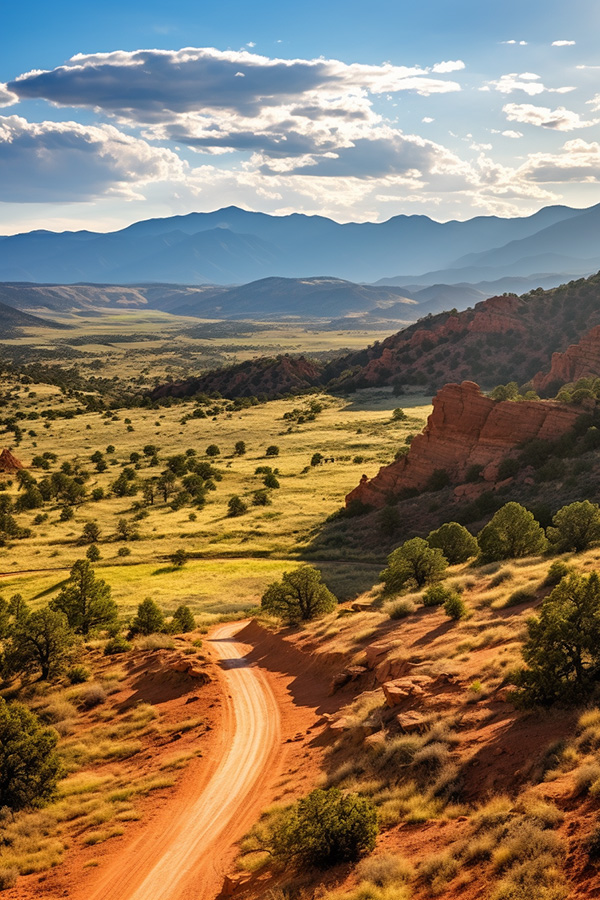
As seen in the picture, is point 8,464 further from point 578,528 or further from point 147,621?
point 578,528

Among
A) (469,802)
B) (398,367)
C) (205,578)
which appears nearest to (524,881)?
(469,802)

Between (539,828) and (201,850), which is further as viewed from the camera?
(201,850)

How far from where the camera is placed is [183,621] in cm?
3762

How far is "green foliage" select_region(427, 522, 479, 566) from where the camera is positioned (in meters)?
40.4

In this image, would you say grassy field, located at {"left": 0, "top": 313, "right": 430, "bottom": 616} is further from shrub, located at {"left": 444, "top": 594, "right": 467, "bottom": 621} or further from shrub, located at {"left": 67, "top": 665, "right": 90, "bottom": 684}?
shrub, located at {"left": 444, "top": 594, "right": 467, "bottom": 621}

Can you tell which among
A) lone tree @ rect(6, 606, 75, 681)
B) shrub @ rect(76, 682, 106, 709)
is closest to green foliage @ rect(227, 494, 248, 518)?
lone tree @ rect(6, 606, 75, 681)

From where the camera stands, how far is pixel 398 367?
163375mm

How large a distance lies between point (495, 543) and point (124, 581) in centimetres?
2740

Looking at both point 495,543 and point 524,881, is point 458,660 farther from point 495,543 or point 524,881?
point 495,543

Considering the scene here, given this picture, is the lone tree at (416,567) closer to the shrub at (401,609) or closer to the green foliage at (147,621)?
the shrub at (401,609)

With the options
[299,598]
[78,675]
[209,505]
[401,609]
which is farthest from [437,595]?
[209,505]

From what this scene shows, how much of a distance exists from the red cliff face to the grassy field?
7.85m

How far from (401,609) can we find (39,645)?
16.9 m

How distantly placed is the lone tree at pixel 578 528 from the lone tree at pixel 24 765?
24868mm
